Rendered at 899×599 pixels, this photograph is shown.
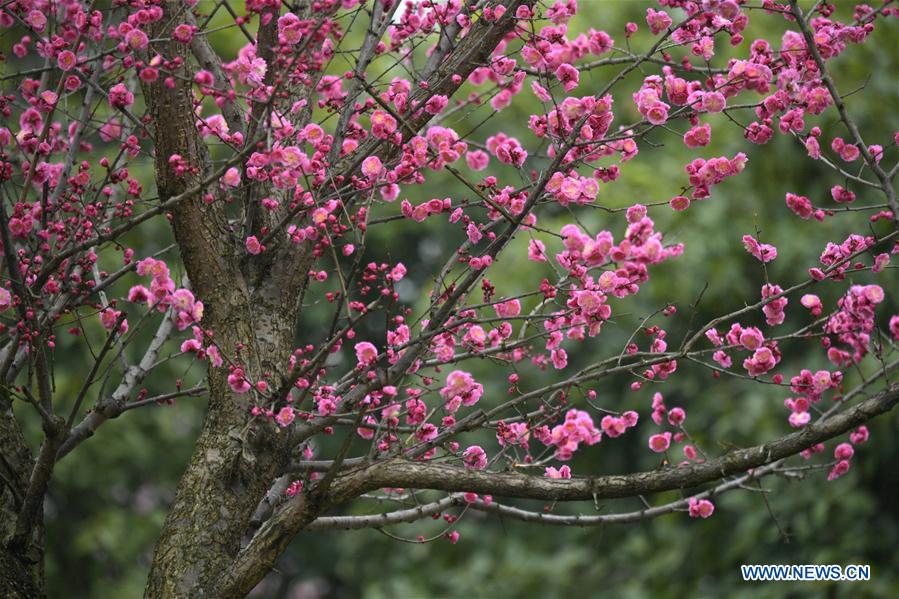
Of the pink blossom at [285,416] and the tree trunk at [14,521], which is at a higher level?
the tree trunk at [14,521]

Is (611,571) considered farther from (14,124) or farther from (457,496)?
(14,124)

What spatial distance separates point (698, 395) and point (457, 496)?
435 cm

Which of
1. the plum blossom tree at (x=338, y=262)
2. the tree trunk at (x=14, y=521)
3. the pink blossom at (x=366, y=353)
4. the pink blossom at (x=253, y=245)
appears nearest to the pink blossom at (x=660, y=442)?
the plum blossom tree at (x=338, y=262)

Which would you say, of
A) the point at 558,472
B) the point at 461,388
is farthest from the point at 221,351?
the point at 558,472

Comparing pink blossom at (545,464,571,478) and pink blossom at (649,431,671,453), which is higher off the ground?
pink blossom at (545,464,571,478)

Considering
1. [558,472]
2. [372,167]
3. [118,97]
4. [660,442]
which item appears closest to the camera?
[118,97]

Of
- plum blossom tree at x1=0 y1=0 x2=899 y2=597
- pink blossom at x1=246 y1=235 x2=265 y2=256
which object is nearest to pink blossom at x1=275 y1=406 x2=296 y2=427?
plum blossom tree at x1=0 y1=0 x2=899 y2=597

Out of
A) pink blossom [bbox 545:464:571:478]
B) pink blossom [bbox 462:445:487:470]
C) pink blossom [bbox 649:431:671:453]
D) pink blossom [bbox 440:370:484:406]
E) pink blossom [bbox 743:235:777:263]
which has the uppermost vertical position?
pink blossom [bbox 440:370:484:406]

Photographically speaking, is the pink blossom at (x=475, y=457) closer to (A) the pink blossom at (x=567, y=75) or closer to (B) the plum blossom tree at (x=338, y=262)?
(B) the plum blossom tree at (x=338, y=262)

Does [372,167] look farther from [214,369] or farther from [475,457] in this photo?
[475,457]

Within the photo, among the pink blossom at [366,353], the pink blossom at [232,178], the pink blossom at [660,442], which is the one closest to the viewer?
the pink blossom at [366,353]

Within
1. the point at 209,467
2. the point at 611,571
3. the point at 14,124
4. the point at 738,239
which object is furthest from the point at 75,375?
the point at 209,467

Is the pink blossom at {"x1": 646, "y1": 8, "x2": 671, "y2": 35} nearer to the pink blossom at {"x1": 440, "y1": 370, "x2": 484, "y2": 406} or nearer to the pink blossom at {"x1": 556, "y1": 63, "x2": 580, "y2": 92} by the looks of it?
the pink blossom at {"x1": 556, "y1": 63, "x2": 580, "y2": 92}

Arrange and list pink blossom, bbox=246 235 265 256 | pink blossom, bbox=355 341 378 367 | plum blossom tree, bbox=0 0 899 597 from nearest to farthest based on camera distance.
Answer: plum blossom tree, bbox=0 0 899 597
pink blossom, bbox=355 341 378 367
pink blossom, bbox=246 235 265 256
